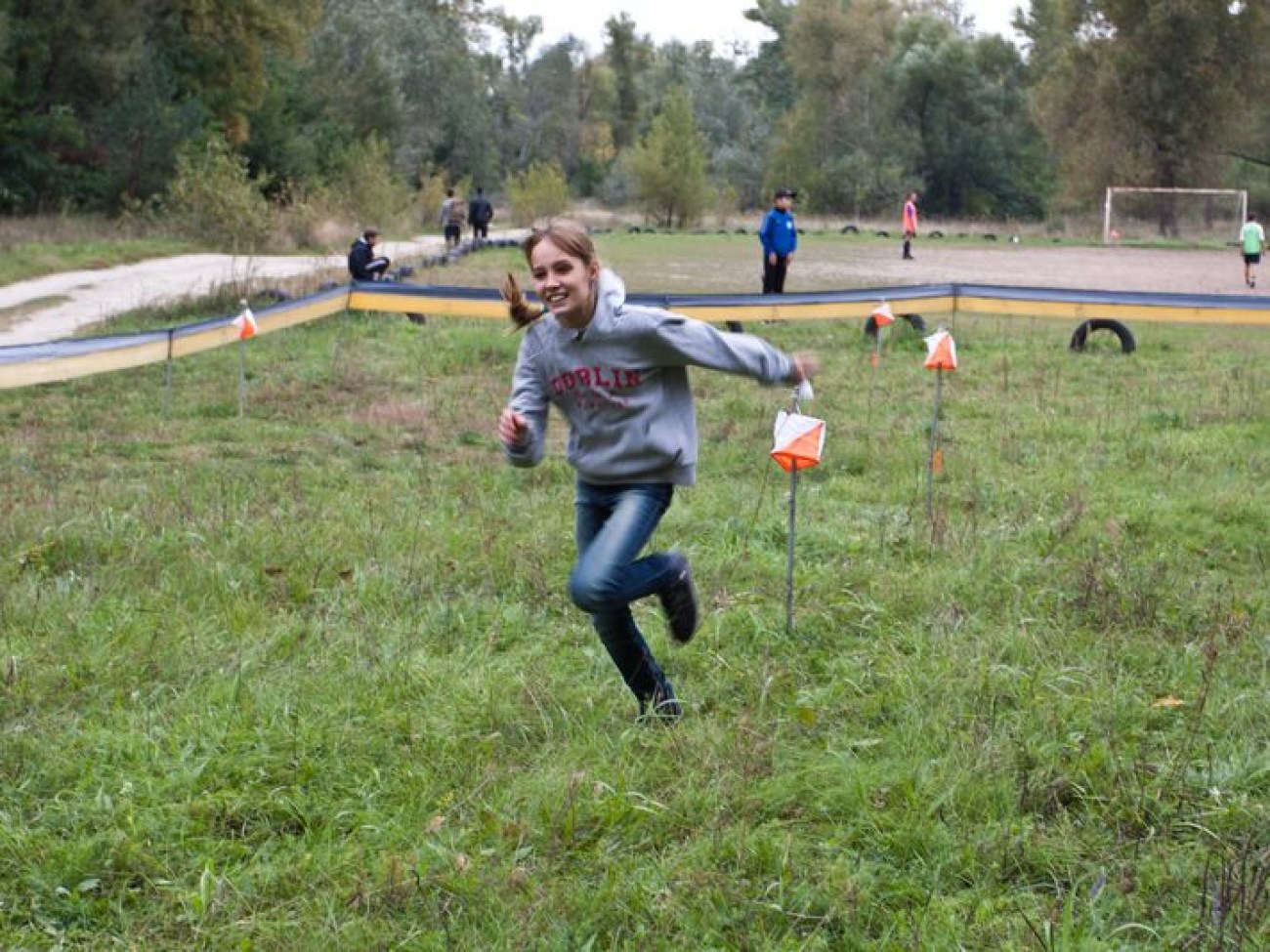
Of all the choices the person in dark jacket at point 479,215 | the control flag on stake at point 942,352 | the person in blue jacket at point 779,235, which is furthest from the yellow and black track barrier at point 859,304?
the person in dark jacket at point 479,215

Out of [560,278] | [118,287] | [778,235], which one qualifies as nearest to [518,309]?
[560,278]

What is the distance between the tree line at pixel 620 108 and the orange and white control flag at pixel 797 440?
25.3 meters

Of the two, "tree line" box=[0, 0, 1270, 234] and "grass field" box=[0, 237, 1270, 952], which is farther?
"tree line" box=[0, 0, 1270, 234]

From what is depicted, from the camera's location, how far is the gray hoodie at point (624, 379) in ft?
15.9

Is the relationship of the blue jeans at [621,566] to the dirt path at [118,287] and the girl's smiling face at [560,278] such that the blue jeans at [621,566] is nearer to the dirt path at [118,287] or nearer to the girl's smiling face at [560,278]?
the girl's smiling face at [560,278]

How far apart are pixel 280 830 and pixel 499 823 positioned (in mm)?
630

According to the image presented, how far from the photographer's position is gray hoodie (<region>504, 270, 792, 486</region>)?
15.9 ft

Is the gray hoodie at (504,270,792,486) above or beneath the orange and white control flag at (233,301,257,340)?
above

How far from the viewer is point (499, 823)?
13.9 feet

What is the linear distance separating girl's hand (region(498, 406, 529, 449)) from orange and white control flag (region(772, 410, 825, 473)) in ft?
4.11

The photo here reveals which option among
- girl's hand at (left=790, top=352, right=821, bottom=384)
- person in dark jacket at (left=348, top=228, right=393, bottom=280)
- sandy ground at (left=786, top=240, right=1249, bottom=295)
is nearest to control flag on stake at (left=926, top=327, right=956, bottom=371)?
girl's hand at (left=790, top=352, right=821, bottom=384)

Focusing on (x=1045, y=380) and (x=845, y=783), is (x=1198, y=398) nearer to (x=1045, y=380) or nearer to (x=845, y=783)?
(x=1045, y=380)

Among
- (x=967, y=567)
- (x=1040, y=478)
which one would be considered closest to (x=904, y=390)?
(x=1040, y=478)

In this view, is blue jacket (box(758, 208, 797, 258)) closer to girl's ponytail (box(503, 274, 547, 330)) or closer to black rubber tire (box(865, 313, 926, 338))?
black rubber tire (box(865, 313, 926, 338))
